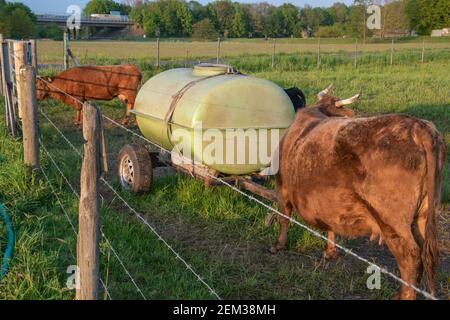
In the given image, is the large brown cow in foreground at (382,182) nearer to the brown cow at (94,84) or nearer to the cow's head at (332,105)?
the cow's head at (332,105)

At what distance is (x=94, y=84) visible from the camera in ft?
42.2

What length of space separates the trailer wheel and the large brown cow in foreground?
8.91ft

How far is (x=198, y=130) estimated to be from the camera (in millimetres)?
5965

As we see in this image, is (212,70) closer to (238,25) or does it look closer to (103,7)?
(238,25)

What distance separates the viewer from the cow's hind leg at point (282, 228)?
5.20 m

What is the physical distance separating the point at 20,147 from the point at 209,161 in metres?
3.29

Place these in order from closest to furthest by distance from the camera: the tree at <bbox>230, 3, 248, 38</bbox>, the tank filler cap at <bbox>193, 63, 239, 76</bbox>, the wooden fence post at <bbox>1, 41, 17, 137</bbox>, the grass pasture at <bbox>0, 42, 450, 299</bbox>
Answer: the grass pasture at <bbox>0, 42, 450, 299</bbox>, the tank filler cap at <bbox>193, 63, 239, 76</bbox>, the wooden fence post at <bbox>1, 41, 17, 137</bbox>, the tree at <bbox>230, 3, 248, 38</bbox>

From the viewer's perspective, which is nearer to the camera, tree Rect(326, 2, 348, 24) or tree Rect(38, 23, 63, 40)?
tree Rect(38, 23, 63, 40)

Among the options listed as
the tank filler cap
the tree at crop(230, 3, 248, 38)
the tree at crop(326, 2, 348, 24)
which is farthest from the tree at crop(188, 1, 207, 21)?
the tank filler cap

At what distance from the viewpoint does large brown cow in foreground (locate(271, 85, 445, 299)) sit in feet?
12.2

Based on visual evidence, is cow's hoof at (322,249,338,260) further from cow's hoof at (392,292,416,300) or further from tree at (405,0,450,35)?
tree at (405,0,450,35)

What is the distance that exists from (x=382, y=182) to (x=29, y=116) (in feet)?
14.4
